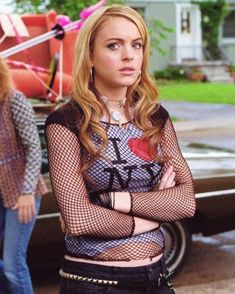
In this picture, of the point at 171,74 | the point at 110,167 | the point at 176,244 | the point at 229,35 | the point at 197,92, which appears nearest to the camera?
the point at 110,167

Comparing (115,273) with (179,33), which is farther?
(179,33)

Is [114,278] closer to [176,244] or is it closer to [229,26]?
[176,244]

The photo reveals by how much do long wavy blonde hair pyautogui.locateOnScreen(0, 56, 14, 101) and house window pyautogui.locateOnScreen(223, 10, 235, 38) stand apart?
3622 cm

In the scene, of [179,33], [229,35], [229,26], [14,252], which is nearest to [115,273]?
[14,252]

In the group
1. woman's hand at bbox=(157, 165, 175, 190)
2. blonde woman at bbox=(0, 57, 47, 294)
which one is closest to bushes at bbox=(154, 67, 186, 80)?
blonde woman at bbox=(0, 57, 47, 294)

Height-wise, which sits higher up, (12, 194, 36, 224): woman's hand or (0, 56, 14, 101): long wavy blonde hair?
(0, 56, 14, 101): long wavy blonde hair

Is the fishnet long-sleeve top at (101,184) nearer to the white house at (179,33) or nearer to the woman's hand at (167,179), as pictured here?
the woman's hand at (167,179)

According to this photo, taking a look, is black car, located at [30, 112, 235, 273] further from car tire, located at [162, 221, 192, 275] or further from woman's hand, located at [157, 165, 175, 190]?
woman's hand, located at [157, 165, 175, 190]

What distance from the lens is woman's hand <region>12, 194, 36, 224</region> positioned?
3.82 meters

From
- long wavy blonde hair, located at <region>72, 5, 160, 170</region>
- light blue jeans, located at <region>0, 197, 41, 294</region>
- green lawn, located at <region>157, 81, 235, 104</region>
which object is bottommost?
green lawn, located at <region>157, 81, 235, 104</region>

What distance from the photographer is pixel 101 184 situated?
2387 mm

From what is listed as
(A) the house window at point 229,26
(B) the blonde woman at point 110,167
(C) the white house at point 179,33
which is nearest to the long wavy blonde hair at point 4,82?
(B) the blonde woman at point 110,167

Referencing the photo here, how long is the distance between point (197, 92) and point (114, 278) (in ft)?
83.3

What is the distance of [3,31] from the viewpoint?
9750 mm
